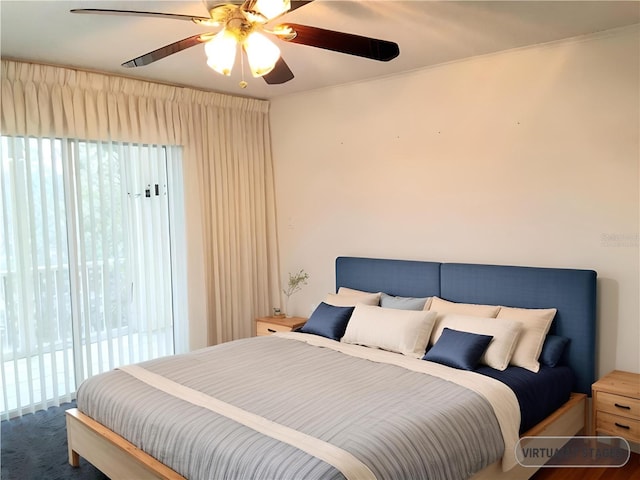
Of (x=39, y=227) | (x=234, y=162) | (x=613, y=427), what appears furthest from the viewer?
(x=234, y=162)

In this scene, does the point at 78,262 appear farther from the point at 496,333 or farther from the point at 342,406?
the point at 496,333

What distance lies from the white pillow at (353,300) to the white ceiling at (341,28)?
1.79 m

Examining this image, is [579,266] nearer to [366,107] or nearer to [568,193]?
[568,193]

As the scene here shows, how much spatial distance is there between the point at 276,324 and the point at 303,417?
2230 mm

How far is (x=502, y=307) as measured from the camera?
3.48m

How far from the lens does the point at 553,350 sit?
318cm

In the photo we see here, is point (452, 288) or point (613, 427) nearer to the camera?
point (613, 427)

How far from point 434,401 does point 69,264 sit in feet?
9.47

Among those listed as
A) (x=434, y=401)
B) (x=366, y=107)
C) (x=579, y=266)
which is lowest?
(x=434, y=401)

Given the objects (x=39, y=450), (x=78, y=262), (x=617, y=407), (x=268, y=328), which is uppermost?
(x=78, y=262)

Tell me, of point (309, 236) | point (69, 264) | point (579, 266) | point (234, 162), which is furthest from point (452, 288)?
point (69, 264)

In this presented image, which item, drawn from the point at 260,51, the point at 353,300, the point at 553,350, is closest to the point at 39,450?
the point at 353,300

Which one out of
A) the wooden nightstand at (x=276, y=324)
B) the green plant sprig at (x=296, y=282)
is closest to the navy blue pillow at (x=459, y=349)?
the wooden nightstand at (x=276, y=324)

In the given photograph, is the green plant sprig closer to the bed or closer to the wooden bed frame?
the bed
